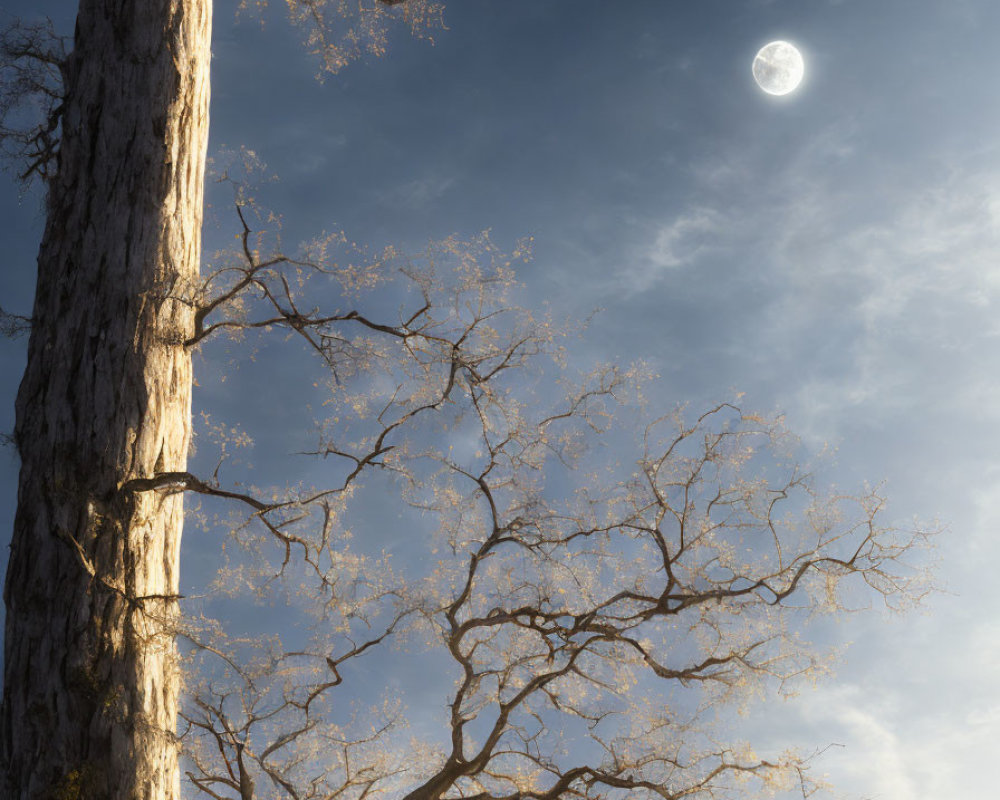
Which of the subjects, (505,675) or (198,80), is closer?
(198,80)

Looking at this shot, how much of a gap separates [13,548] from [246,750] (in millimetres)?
2737

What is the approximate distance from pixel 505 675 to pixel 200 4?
4.54 m

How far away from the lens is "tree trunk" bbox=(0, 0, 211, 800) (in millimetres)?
3467

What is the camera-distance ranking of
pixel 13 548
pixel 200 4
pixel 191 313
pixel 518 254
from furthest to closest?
pixel 518 254
pixel 200 4
pixel 191 313
pixel 13 548

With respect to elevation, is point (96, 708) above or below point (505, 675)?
below

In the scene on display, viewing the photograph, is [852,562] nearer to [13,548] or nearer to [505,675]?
[505,675]

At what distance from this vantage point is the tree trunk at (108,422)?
11.4 feet

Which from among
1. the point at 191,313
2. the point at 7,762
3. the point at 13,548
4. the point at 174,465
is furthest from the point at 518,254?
the point at 7,762

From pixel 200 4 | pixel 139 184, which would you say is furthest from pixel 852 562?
pixel 200 4

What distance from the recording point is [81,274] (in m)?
4.01

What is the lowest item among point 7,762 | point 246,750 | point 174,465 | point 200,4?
point 7,762

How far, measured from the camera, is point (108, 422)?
3.78 meters

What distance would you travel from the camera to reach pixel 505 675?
5664mm

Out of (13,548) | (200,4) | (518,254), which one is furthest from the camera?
(518,254)
